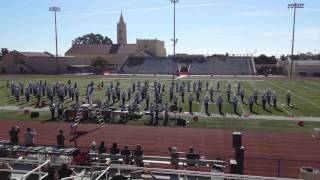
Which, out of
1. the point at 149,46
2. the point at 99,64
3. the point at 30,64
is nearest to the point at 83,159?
the point at 30,64

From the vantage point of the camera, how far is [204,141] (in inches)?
749

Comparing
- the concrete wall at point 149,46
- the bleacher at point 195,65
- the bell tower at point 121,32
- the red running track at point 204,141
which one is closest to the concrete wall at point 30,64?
the bleacher at point 195,65

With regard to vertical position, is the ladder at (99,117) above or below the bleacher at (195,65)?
below

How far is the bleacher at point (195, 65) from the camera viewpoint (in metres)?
78.9

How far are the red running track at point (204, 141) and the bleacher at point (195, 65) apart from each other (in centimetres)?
5572

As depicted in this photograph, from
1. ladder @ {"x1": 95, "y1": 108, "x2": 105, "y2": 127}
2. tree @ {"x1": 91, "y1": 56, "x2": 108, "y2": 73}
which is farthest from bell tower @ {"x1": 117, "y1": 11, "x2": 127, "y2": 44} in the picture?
ladder @ {"x1": 95, "y1": 108, "x2": 105, "y2": 127}

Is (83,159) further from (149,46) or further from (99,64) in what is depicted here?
(149,46)

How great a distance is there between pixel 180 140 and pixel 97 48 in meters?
84.4

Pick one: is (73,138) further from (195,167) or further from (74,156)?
(195,167)

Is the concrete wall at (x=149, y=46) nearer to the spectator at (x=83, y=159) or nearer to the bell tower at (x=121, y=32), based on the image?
the bell tower at (x=121, y=32)

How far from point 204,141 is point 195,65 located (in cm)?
6450

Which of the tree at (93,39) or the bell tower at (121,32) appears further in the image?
the tree at (93,39)

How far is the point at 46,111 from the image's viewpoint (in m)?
27.0

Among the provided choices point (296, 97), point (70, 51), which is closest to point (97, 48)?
point (70, 51)
